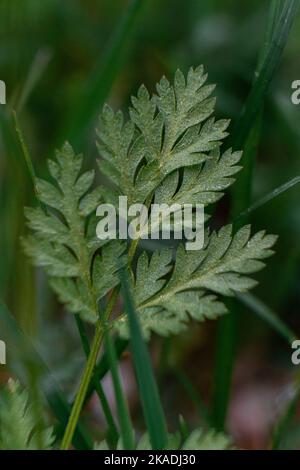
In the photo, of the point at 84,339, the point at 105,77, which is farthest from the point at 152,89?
the point at 84,339

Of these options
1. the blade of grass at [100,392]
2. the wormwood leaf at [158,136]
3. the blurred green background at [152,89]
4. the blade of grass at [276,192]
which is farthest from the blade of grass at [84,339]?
the blurred green background at [152,89]

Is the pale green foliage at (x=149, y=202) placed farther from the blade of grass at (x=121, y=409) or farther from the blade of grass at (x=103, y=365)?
the blade of grass at (x=103, y=365)

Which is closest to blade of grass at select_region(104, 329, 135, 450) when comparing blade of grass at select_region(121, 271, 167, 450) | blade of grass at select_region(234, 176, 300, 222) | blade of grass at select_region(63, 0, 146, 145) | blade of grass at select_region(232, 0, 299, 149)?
blade of grass at select_region(121, 271, 167, 450)

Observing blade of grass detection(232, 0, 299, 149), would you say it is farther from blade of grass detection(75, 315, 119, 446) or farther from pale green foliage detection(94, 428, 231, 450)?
pale green foliage detection(94, 428, 231, 450)

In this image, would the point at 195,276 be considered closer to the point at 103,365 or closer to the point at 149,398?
the point at 149,398
